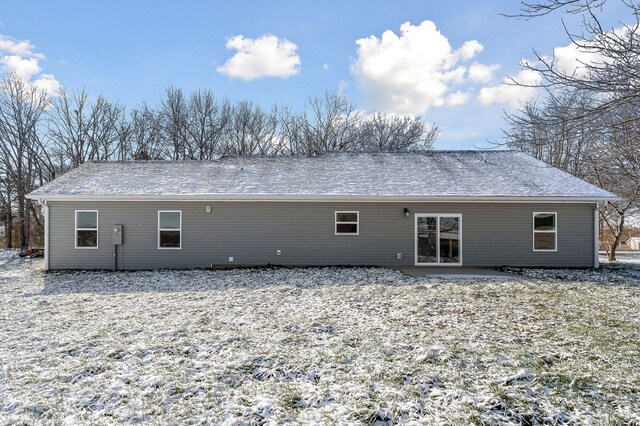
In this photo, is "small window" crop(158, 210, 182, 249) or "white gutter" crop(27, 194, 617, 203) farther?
"small window" crop(158, 210, 182, 249)

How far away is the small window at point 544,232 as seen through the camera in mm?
11469

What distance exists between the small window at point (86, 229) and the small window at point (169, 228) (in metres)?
1.92

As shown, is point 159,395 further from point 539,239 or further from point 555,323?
point 539,239

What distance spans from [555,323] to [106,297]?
26.4 ft

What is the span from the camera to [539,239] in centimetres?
1153

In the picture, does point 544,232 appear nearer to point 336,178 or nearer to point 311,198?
point 336,178

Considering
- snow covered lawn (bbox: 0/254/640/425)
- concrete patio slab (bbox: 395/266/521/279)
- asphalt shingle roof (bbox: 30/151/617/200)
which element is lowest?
concrete patio slab (bbox: 395/266/521/279)

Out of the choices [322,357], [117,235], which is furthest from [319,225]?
[322,357]

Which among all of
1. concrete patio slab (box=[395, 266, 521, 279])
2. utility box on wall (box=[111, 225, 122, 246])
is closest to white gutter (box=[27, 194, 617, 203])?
utility box on wall (box=[111, 225, 122, 246])

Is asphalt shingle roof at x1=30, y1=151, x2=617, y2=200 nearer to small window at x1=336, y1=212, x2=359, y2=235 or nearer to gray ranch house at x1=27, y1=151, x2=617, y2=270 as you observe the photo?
gray ranch house at x1=27, y1=151, x2=617, y2=270

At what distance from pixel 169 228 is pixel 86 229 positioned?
249 centimetres

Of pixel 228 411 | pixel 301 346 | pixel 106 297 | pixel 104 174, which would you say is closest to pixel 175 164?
pixel 104 174

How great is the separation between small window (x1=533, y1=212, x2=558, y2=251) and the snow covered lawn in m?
3.86

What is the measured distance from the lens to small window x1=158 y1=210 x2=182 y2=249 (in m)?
11.4
